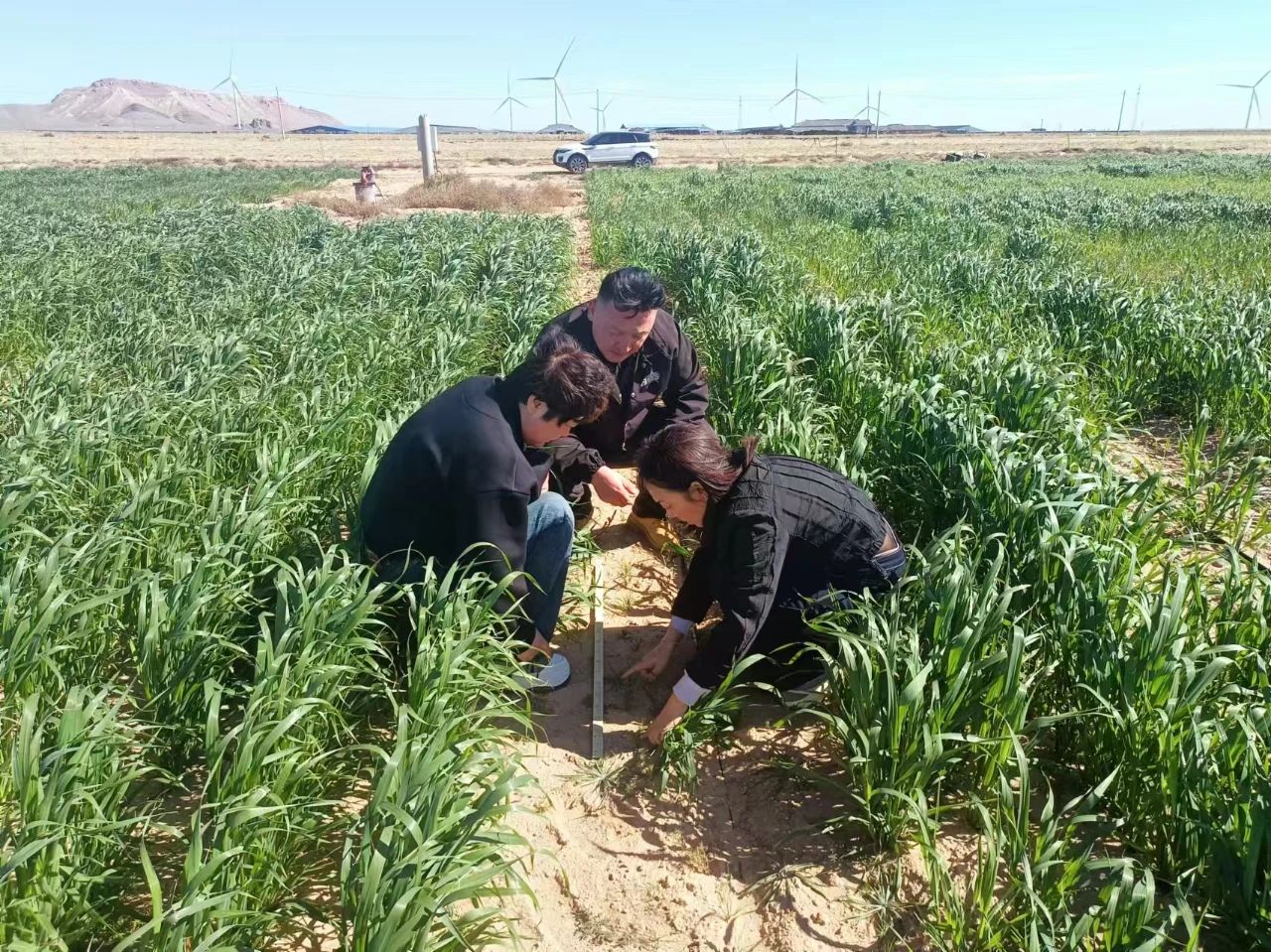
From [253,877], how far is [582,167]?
37895 mm

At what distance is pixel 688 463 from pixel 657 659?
0.95m

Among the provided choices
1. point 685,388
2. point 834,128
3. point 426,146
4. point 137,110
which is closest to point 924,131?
point 834,128

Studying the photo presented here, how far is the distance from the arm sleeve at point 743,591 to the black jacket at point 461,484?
2.32 ft

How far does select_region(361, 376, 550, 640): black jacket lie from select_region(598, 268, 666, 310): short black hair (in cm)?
120

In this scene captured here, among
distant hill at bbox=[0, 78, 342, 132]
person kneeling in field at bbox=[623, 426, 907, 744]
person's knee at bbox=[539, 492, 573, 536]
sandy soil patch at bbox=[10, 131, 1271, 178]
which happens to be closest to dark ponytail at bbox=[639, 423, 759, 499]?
person kneeling in field at bbox=[623, 426, 907, 744]

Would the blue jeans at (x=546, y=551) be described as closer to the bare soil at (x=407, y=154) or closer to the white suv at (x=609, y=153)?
the bare soil at (x=407, y=154)

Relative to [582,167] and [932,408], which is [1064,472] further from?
[582,167]

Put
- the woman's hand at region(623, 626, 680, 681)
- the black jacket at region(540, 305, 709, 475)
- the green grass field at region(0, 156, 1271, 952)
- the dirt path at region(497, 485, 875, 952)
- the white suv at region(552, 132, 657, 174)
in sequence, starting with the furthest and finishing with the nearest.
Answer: the white suv at region(552, 132, 657, 174)
the black jacket at region(540, 305, 709, 475)
the woman's hand at region(623, 626, 680, 681)
the dirt path at region(497, 485, 875, 952)
the green grass field at region(0, 156, 1271, 952)

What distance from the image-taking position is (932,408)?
398 cm

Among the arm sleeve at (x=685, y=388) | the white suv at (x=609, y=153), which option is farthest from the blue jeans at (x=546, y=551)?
the white suv at (x=609, y=153)

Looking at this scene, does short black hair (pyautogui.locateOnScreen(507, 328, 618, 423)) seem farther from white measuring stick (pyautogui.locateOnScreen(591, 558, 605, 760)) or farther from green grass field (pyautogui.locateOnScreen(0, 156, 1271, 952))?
white measuring stick (pyautogui.locateOnScreen(591, 558, 605, 760))

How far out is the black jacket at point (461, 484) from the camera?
104 inches

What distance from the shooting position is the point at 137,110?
149 metres

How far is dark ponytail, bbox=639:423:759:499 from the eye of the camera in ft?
8.27
